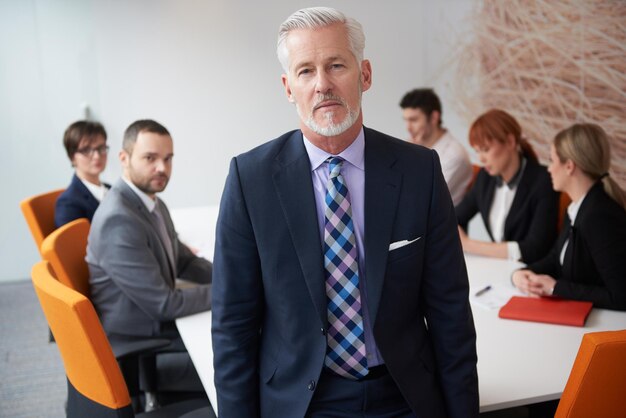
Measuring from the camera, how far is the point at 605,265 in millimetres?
2414

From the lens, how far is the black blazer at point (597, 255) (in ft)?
7.76

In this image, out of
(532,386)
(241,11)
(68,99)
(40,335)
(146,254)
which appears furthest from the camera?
(241,11)

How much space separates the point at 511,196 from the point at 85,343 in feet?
8.23

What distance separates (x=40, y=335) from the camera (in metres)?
4.37

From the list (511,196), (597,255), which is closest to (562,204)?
(511,196)

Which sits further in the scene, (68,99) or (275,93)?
(275,93)

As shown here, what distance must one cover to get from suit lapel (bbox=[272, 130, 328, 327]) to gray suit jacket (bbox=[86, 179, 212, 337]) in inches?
43.5

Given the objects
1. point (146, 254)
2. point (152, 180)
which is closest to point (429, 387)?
point (146, 254)

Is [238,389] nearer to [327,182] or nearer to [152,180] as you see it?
[327,182]

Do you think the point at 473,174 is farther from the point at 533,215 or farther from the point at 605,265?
the point at 605,265

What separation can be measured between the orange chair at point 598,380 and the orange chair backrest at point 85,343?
3.77 feet

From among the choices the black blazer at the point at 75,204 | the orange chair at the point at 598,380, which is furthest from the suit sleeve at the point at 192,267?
the orange chair at the point at 598,380

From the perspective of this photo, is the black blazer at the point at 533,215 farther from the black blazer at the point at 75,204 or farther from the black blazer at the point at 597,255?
the black blazer at the point at 75,204

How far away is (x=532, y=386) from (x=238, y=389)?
851 millimetres
